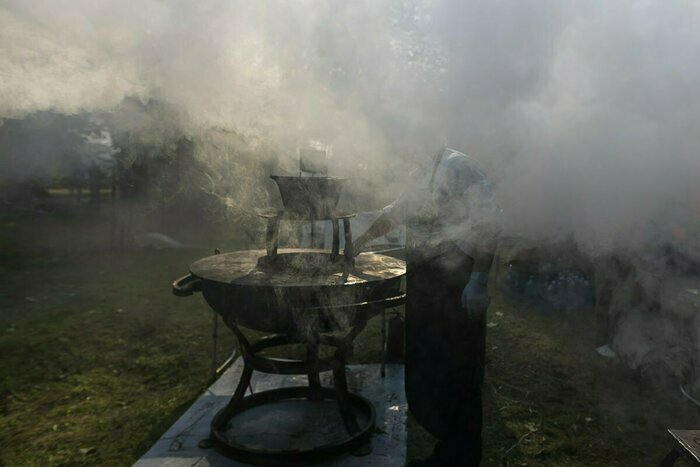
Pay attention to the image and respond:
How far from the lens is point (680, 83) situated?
220cm

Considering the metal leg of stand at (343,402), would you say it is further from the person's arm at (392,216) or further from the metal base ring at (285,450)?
the person's arm at (392,216)

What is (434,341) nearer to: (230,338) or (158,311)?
(230,338)

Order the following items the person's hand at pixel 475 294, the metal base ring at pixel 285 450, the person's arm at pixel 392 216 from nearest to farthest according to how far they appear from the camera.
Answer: the person's hand at pixel 475 294, the metal base ring at pixel 285 450, the person's arm at pixel 392 216

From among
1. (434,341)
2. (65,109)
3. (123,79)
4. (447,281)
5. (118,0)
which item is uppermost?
(118,0)

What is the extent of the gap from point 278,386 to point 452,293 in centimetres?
241

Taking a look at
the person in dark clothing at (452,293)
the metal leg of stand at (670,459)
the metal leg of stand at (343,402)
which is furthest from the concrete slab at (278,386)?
the metal leg of stand at (670,459)

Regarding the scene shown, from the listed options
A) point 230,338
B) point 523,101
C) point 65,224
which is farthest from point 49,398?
point 65,224

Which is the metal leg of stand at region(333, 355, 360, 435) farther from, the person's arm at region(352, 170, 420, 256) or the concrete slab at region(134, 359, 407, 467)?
the person's arm at region(352, 170, 420, 256)

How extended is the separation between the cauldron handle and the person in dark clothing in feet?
5.65

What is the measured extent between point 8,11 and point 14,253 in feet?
35.0

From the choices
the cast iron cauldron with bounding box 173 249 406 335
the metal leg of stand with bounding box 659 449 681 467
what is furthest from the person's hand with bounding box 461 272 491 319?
the metal leg of stand with bounding box 659 449 681 467

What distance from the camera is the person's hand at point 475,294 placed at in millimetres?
2750

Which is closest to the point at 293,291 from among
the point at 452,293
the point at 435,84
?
the point at 452,293

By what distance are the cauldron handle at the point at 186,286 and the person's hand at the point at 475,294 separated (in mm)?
2018
